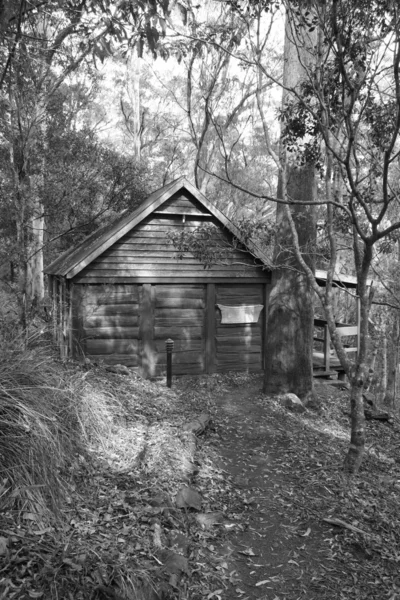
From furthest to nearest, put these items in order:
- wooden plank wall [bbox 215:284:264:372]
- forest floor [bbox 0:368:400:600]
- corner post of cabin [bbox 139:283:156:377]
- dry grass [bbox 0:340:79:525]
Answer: wooden plank wall [bbox 215:284:264:372] < corner post of cabin [bbox 139:283:156:377] < dry grass [bbox 0:340:79:525] < forest floor [bbox 0:368:400:600]

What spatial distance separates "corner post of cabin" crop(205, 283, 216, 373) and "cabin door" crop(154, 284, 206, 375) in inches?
4.6

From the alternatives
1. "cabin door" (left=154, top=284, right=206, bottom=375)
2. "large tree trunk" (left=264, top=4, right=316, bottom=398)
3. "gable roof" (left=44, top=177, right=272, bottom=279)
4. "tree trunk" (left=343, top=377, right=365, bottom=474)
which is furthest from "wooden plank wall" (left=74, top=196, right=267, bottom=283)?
"tree trunk" (left=343, top=377, right=365, bottom=474)

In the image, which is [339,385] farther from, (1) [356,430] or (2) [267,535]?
(2) [267,535]

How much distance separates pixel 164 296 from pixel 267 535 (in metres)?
8.50

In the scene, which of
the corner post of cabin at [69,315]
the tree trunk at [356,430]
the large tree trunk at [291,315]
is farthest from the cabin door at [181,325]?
the tree trunk at [356,430]

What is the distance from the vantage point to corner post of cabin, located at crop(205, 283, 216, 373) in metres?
13.9

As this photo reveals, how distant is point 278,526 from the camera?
5.85 metres

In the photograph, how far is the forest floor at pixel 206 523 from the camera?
3641 millimetres

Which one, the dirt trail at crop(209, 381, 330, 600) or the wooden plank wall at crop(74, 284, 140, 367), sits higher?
the wooden plank wall at crop(74, 284, 140, 367)

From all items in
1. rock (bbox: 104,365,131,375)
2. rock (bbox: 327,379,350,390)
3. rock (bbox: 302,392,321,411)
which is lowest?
rock (bbox: 327,379,350,390)

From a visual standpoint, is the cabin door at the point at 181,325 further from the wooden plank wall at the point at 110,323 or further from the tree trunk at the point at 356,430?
the tree trunk at the point at 356,430

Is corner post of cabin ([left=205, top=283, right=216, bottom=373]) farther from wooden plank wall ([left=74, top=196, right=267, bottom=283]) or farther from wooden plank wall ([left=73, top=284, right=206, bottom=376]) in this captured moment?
wooden plank wall ([left=74, top=196, right=267, bottom=283])

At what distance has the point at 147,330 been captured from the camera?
13273 millimetres

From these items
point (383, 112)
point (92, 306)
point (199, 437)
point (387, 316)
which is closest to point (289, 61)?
point (383, 112)
